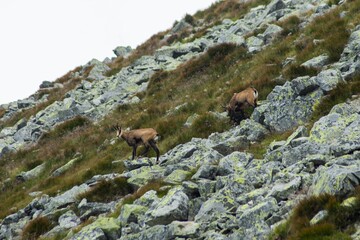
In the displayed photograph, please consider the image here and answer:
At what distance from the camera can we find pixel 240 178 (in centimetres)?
973

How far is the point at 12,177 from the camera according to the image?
22016mm

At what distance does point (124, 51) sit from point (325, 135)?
1367 inches

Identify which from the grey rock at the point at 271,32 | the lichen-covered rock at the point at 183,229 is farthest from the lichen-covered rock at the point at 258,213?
the grey rock at the point at 271,32

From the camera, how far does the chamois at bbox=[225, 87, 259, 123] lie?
16062mm

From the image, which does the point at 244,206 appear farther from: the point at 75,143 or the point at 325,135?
the point at 75,143

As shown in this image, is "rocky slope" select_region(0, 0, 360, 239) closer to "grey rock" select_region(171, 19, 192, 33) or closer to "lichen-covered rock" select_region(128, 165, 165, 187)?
"lichen-covered rock" select_region(128, 165, 165, 187)

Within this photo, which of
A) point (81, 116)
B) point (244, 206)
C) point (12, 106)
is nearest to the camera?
point (244, 206)

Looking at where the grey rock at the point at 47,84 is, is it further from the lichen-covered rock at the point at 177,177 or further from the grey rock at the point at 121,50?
the lichen-covered rock at the point at 177,177

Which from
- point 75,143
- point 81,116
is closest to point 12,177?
point 75,143

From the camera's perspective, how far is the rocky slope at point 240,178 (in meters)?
8.07

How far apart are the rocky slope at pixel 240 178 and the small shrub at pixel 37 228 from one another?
274 millimetres

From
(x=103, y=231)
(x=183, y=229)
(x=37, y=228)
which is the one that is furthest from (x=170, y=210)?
(x=37, y=228)

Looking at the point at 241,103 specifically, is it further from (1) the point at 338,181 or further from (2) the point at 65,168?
(1) the point at 338,181

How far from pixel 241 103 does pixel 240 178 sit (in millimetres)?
6923
